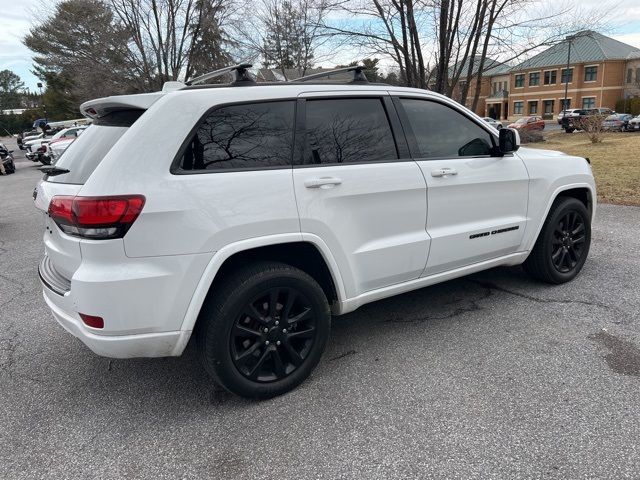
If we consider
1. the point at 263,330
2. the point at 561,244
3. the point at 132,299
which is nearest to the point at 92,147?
the point at 132,299

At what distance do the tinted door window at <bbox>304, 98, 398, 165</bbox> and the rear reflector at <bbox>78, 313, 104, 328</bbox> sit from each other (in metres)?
1.45

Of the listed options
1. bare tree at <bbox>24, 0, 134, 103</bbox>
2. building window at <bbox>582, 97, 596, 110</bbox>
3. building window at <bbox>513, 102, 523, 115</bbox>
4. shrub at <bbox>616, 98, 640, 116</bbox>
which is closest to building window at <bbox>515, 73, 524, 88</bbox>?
building window at <bbox>513, 102, 523, 115</bbox>

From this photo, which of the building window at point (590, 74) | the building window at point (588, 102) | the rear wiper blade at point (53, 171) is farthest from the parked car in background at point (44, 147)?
the building window at point (590, 74)

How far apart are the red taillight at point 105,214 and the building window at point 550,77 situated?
6918 centimetres

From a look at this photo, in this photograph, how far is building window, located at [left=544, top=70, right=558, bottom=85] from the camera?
61.2 metres

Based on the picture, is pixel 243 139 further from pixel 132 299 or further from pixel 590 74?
pixel 590 74

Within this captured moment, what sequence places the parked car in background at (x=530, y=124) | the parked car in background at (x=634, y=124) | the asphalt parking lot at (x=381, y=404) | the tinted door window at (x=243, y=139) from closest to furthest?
1. the asphalt parking lot at (x=381, y=404)
2. the tinted door window at (x=243, y=139)
3. the parked car in background at (x=634, y=124)
4. the parked car in background at (x=530, y=124)

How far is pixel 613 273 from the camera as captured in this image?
15.7ft

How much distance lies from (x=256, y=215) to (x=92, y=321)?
1.01 meters

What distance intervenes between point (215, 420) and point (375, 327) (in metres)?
1.57

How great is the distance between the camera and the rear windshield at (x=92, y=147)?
2.68 meters

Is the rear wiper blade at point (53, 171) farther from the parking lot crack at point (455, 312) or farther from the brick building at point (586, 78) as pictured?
the brick building at point (586, 78)

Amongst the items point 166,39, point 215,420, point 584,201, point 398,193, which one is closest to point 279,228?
point 398,193

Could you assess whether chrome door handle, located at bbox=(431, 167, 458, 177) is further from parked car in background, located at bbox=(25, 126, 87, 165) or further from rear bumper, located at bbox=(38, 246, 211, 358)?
parked car in background, located at bbox=(25, 126, 87, 165)
